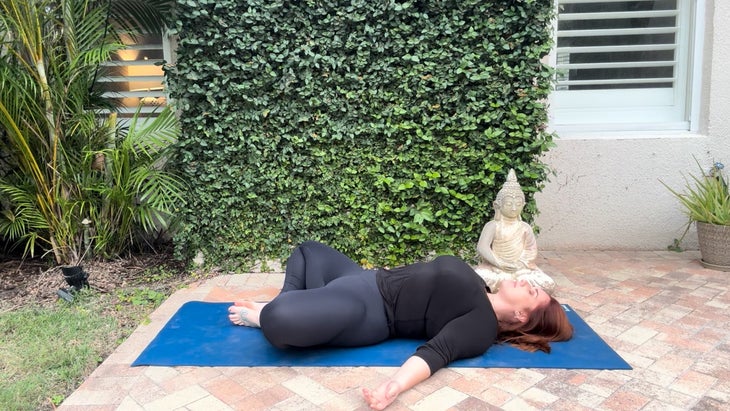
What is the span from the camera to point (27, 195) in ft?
13.3

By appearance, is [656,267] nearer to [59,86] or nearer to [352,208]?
[352,208]

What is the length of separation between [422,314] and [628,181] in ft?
11.2

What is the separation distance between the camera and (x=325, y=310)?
2.57 m

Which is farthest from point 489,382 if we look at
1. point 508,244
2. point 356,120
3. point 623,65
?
point 623,65

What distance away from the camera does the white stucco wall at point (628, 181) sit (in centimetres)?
496

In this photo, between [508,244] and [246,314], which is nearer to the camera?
[246,314]

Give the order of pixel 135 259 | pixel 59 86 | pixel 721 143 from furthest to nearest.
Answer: pixel 721 143, pixel 135 259, pixel 59 86

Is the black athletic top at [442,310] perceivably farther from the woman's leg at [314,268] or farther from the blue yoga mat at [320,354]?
the woman's leg at [314,268]

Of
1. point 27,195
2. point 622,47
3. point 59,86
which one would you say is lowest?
point 27,195

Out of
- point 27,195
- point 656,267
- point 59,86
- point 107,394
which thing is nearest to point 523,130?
point 656,267

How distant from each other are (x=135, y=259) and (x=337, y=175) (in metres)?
2.09

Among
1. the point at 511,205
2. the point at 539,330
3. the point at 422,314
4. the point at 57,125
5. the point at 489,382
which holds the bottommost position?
the point at 489,382

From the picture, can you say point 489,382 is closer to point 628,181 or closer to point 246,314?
point 246,314

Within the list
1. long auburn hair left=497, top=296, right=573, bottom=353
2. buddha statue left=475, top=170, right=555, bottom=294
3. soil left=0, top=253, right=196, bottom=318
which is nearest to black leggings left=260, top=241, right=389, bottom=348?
long auburn hair left=497, top=296, right=573, bottom=353
